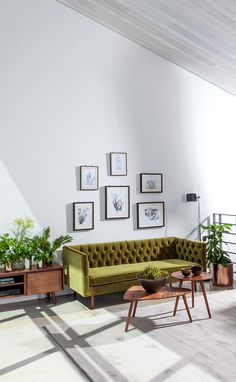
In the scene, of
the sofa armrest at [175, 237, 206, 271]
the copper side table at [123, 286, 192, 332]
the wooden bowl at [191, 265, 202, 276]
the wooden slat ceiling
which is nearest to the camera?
the copper side table at [123, 286, 192, 332]

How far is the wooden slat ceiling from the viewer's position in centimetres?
471

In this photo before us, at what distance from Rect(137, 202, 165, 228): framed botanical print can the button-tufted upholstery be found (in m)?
0.28

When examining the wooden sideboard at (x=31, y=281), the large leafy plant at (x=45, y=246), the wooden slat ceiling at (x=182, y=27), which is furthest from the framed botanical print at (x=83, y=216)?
the wooden slat ceiling at (x=182, y=27)

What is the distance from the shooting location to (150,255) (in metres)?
6.38

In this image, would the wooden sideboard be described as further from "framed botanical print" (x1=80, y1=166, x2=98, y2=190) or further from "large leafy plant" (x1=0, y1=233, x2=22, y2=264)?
"framed botanical print" (x1=80, y1=166, x2=98, y2=190)

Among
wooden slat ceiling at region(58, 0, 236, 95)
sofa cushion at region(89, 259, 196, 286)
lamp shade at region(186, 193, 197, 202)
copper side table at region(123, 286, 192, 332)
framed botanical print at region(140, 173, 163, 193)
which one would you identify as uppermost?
wooden slat ceiling at region(58, 0, 236, 95)

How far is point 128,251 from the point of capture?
243 inches

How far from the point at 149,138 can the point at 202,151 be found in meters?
1.19

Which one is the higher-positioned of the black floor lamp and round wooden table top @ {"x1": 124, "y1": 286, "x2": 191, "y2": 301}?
the black floor lamp

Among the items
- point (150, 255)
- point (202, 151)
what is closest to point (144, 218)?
point (150, 255)

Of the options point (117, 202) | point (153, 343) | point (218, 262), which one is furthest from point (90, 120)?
point (153, 343)

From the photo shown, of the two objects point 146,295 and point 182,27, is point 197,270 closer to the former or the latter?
point 146,295

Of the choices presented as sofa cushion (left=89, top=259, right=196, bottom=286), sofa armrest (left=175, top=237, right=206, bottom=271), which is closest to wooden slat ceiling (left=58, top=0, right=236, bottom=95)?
sofa armrest (left=175, top=237, right=206, bottom=271)

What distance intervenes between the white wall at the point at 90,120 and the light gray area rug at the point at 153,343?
5.66 feet
